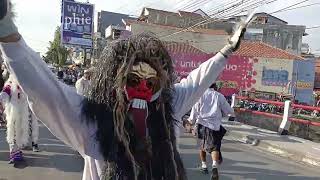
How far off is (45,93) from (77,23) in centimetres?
3144

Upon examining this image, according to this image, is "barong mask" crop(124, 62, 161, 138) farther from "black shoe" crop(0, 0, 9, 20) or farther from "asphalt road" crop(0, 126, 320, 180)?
"asphalt road" crop(0, 126, 320, 180)

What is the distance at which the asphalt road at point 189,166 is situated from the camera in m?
7.86

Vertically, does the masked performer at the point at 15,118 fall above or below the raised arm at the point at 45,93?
below

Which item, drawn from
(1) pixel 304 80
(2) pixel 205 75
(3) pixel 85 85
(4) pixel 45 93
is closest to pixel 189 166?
(3) pixel 85 85

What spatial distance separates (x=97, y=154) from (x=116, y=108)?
0.23m

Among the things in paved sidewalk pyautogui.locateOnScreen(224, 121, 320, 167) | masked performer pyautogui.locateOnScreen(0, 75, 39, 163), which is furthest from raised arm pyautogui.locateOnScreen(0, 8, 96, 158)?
paved sidewalk pyautogui.locateOnScreen(224, 121, 320, 167)

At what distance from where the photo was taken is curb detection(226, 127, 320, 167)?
10.7m

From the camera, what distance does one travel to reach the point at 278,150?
12.0 m

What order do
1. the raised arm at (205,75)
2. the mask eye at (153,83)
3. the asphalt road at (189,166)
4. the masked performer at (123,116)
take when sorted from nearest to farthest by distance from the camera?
the masked performer at (123,116)
the mask eye at (153,83)
the raised arm at (205,75)
the asphalt road at (189,166)

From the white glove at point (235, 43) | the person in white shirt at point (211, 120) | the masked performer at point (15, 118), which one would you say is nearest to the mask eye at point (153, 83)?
the white glove at point (235, 43)

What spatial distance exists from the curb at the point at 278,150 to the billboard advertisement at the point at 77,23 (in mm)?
19491

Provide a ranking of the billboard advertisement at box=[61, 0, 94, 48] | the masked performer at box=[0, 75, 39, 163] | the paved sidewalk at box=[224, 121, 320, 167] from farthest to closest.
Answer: the billboard advertisement at box=[61, 0, 94, 48], the paved sidewalk at box=[224, 121, 320, 167], the masked performer at box=[0, 75, 39, 163]

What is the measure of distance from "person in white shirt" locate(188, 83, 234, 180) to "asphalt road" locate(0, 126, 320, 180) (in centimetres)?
51

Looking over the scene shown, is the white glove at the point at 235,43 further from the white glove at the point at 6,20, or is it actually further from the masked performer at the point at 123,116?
the white glove at the point at 6,20
